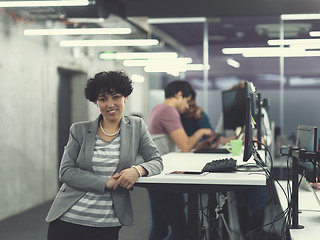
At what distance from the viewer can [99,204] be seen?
1.98 metres

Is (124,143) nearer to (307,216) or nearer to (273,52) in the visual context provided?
(307,216)

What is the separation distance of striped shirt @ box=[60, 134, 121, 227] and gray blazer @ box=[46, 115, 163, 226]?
0.07 feet

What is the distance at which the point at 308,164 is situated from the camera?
86.7 inches

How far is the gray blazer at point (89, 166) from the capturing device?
1.97 meters

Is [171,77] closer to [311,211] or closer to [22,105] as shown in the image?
[22,105]

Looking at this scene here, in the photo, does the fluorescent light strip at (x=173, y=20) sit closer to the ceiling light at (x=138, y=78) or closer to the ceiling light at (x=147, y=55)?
the ceiling light at (x=147, y=55)

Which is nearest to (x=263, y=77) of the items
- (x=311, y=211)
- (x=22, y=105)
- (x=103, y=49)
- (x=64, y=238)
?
(x=103, y=49)

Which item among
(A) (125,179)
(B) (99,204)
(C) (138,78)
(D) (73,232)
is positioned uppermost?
(C) (138,78)

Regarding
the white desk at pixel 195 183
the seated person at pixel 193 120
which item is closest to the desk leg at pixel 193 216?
the white desk at pixel 195 183

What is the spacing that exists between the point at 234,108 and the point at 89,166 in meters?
2.27

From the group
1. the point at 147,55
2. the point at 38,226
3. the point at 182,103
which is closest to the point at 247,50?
the point at 147,55

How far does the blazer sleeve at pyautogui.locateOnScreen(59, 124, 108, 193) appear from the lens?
1.95 meters

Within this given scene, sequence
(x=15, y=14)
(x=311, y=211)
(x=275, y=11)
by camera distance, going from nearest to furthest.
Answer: (x=311, y=211) → (x=15, y=14) → (x=275, y=11)

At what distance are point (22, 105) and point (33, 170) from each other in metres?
0.92
